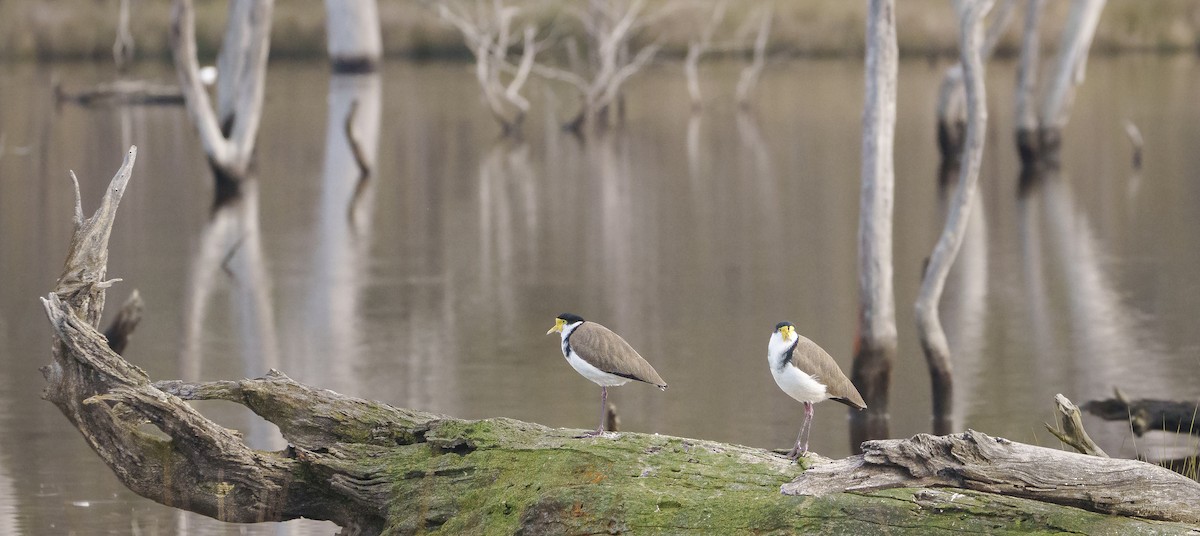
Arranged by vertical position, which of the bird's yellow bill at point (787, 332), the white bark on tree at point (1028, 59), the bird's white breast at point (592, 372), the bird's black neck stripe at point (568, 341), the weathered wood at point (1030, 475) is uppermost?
the white bark on tree at point (1028, 59)

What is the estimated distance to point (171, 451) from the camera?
771 centimetres

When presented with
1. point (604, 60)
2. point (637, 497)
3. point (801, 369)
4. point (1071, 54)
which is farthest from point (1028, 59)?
point (637, 497)

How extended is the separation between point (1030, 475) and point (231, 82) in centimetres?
2175

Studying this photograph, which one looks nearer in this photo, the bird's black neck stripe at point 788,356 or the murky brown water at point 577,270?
the bird's black neck stripe at point 788,356

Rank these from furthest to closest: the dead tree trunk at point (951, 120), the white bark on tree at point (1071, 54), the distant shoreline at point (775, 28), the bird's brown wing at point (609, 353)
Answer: the distant shoreline at point (775, 28)
the dead tree trunk at point (951, 120)
the white bark on tree at point (1071, 54)
the bird's brown wing at point (609, 353)

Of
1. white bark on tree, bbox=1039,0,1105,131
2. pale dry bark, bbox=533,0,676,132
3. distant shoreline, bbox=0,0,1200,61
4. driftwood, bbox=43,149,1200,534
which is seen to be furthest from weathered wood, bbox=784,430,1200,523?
distant shoreline, bbox=0,0,1200,61

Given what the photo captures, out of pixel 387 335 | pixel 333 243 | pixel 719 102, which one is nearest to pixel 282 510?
pixel 387 335

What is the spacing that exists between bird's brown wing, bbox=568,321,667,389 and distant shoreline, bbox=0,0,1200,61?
51.8 m

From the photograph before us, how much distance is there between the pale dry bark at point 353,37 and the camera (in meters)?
60.2

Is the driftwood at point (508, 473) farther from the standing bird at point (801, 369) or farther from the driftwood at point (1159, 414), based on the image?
the driftwood at point (1159, 414)

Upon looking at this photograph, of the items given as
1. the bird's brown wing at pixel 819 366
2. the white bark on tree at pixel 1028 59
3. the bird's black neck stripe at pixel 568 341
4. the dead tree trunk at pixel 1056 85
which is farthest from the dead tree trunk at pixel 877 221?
the white bark on tree at pixel 1028 59

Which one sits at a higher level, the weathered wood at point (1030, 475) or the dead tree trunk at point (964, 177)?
the dead tree trunk at point (964, 177)

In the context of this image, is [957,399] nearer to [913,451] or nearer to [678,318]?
[678,318]

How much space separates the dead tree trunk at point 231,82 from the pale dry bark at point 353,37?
109 ft
